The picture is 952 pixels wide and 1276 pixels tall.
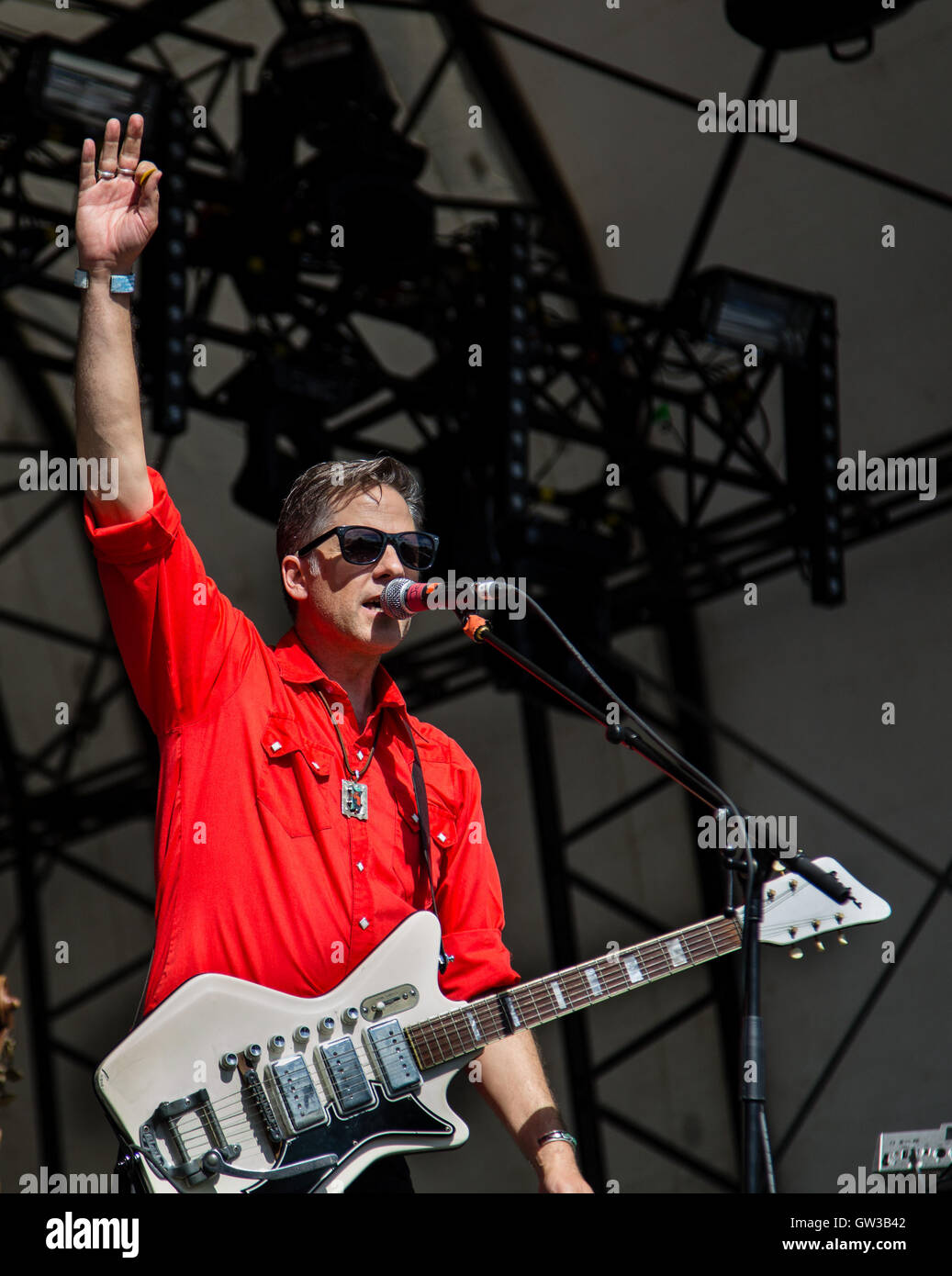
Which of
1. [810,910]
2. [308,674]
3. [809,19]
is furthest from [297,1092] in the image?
[809,19]

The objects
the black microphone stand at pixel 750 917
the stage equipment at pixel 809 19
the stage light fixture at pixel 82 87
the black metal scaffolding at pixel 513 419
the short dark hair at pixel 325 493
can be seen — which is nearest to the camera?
the black microphone stand at pixel 750 917

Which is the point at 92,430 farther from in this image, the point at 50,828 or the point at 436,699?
the point at 50,828

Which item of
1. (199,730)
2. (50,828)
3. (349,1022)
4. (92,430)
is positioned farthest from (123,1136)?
(50,828)

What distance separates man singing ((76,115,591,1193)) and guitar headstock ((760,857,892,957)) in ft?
1.58

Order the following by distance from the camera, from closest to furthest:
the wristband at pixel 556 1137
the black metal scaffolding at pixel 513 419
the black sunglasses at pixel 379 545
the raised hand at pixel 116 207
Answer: the raised hand at pixel 116 207 < the wristband at pixel 556 1137 < the black sunglasses at pixel 379 545 < the black metal scaffolding at pixel 513 419

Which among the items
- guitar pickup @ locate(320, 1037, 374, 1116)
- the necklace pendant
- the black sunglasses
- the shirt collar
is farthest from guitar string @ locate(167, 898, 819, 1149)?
the black sunglasses

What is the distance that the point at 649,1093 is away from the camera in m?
8.25

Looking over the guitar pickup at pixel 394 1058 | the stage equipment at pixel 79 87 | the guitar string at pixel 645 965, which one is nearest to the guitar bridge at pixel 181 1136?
the guitar pickup at pixel 394 1058

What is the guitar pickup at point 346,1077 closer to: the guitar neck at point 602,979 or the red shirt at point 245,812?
the red shirt at point 245,812

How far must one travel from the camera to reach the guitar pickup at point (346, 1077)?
2494 mm

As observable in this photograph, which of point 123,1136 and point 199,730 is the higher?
point 199,730

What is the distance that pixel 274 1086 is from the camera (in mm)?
2455

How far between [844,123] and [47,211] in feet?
11.9

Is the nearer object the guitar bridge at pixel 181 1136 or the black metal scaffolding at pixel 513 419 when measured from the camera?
the guitar bridge at pixel 181 1136
